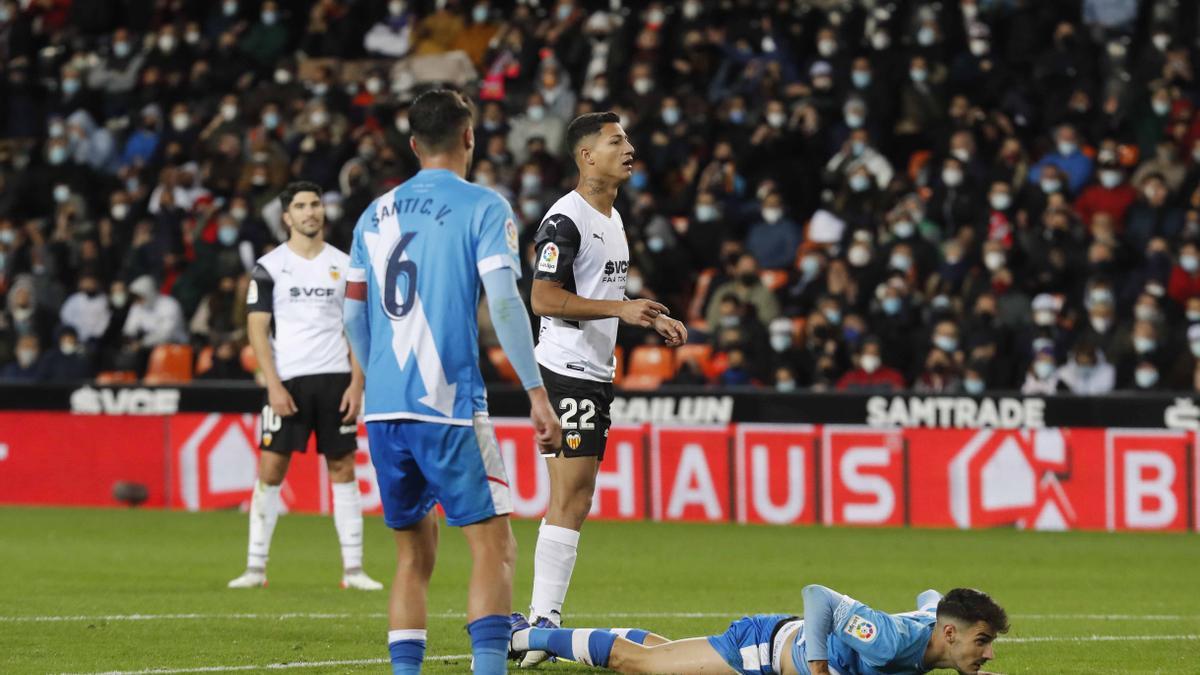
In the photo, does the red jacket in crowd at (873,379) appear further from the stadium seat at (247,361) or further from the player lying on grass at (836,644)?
the player lying on grass at (836,644)

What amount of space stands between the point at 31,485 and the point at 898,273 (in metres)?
9.36

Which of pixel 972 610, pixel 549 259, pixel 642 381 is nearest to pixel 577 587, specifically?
pixel 549 259

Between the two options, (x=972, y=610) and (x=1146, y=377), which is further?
(x=1146, y=377)

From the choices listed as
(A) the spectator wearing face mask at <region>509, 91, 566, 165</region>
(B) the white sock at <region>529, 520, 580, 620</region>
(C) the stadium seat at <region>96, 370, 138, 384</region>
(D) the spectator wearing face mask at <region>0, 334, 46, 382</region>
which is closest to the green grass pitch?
(B) the white sock at <region>529, 520, 580, 620</region>

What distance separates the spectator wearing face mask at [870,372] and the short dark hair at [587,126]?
9932 millimetres

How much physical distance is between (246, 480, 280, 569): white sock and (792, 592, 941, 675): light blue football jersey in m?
5.74

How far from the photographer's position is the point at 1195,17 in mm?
22797

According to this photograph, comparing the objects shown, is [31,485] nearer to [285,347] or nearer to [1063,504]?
[285,347]

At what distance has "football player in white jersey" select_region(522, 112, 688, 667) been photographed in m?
8.91

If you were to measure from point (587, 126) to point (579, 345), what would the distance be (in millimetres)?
1026

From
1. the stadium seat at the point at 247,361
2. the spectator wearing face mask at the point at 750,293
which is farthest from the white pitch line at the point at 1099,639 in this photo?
the stadium seat at the point at 247,361

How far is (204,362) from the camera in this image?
21.6 meters

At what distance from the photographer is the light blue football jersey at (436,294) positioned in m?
6.88

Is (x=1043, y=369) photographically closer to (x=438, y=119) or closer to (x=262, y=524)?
(x=262, y=524)
